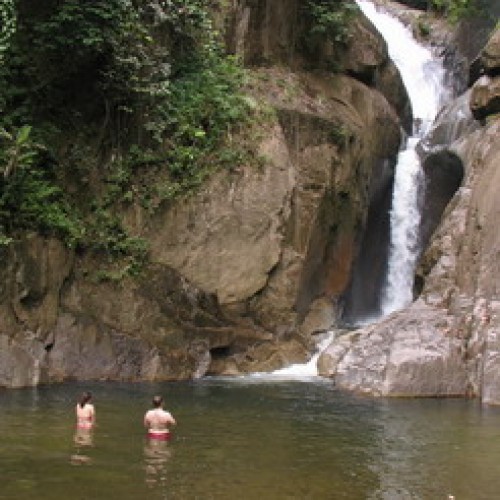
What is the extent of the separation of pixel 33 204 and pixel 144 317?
4.08 m

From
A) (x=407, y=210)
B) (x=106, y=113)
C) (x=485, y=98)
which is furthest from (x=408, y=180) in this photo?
(x=106, y=113)

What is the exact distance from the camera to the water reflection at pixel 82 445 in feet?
36.5

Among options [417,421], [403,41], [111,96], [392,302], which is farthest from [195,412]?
[403,41]

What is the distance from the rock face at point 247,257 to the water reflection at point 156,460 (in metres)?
6.96

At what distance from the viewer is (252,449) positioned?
484 inches

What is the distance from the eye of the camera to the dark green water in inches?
396

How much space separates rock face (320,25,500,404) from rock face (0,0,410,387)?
296cm

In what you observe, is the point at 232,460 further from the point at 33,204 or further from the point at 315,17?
the point at 315,17

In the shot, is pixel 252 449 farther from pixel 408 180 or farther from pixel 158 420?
pixel 408 180

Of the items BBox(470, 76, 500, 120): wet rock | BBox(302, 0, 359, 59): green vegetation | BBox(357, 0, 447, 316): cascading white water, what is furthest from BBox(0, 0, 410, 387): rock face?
BBox(470, 76, 500, 120): wet rock

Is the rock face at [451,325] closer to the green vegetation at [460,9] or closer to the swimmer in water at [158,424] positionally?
the swimmer in water at [158,424]

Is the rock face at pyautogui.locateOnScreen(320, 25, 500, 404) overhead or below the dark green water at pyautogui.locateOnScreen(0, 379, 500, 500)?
overhead

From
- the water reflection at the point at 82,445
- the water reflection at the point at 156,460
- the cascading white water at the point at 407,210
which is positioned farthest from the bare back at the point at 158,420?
the cascading white water at the point at 407,210

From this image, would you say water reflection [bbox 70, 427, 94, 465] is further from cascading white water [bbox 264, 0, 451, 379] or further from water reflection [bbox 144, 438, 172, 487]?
cascading white water [bbox 264, 0, 451, 379]
